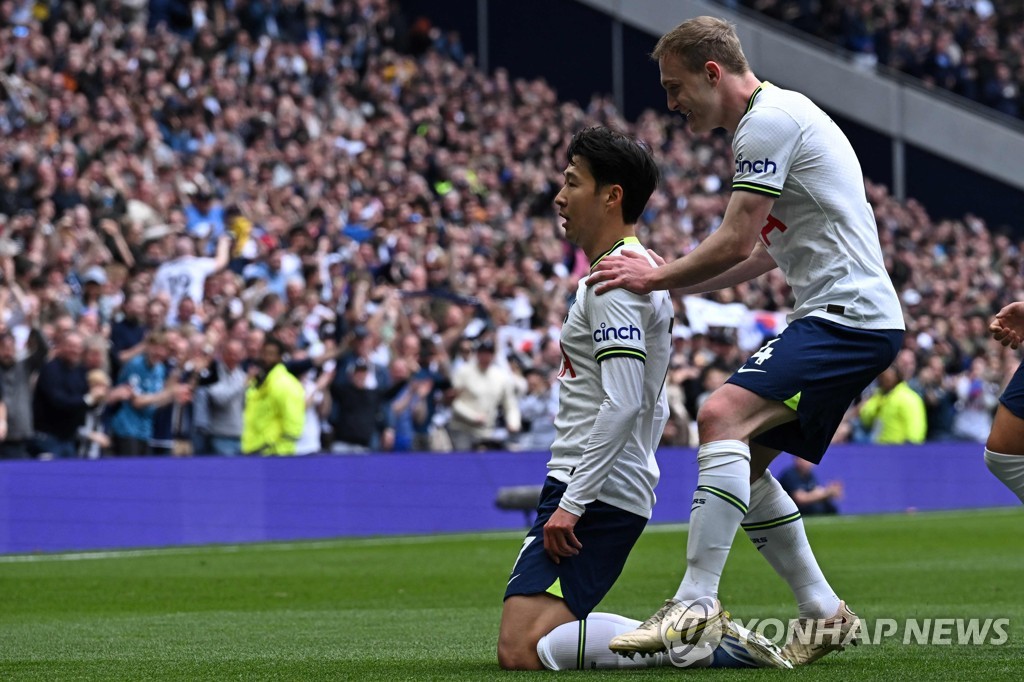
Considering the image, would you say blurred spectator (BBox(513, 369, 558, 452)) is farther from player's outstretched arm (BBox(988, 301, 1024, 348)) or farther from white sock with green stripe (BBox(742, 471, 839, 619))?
white sock with green stripe (BBox(742, 471, 839, 619))

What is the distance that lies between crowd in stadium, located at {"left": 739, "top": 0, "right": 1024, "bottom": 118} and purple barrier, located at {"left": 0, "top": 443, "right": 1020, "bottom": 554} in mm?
17976

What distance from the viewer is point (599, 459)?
5.84 metres

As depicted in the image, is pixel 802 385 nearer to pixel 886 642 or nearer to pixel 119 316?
pixel 886 642

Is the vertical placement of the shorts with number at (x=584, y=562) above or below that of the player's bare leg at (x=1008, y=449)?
below

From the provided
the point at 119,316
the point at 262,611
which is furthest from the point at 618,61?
the point at 262,611

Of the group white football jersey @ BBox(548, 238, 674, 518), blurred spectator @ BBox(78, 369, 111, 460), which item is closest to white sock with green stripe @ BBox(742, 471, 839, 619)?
white football jersey @ BBox(548, 238, 674, 518)

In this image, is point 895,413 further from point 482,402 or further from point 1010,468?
point 1010,468

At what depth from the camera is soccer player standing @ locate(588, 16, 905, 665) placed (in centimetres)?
581

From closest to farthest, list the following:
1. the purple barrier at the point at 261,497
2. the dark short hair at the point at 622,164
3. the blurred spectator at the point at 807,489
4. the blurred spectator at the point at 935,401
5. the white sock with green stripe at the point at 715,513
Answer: the white sock with green stripe at the point at 715,513, the dark short hair at the point at 622,164, the purple barrier at the point at 261,497, the blurred spectator at the point at 807,489, the blurred spectator at the point at 935,401

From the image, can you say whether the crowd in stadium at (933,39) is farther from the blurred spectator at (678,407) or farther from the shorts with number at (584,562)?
the shorts with number at (584,562)

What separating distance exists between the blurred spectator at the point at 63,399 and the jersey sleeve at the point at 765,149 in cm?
1090

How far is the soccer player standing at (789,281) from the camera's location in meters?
5.81

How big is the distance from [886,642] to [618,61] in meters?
28.8

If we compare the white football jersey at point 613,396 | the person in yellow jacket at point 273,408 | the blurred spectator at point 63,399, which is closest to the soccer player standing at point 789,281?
the white football jersey at point 613,396
